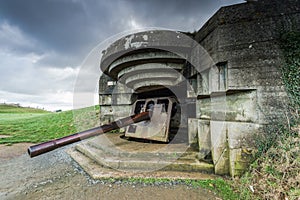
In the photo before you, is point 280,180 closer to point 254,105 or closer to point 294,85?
point 254,105

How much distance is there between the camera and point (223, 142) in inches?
76.7

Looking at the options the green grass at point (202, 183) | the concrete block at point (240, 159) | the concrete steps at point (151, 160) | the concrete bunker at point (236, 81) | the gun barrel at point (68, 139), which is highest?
the concrete bunker at point (236, 81)

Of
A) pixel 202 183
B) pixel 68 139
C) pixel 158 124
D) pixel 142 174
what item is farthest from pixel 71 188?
pixel 158 124

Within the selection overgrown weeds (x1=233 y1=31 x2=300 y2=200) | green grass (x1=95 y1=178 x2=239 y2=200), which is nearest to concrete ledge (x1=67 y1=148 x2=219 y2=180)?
green grass (x1=95 y1=178 x2=239 y2=200)

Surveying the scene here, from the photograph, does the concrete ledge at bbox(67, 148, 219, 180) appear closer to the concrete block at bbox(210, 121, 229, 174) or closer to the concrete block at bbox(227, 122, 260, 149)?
the concrete block at bbox(210, 121, 229, 174)

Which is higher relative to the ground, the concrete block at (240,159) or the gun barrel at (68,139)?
the gun barrel at (68,139)

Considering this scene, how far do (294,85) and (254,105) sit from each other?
1.38ft

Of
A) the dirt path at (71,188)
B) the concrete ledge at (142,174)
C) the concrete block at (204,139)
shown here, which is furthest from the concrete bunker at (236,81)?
the dirt path at (71,188)

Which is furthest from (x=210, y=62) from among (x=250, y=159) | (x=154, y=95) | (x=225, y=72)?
(x=154, y=95)

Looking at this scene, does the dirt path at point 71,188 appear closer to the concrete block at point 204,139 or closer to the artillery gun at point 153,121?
the concrete block at point 204,139

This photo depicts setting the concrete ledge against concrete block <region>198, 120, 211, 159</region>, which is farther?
concrete block <region>198, 120, 211, 159</region>

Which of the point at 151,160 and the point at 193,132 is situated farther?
the point at 193,132

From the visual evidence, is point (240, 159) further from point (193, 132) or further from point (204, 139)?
point (193, 132)

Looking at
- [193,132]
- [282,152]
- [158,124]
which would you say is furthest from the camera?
[158,124]
